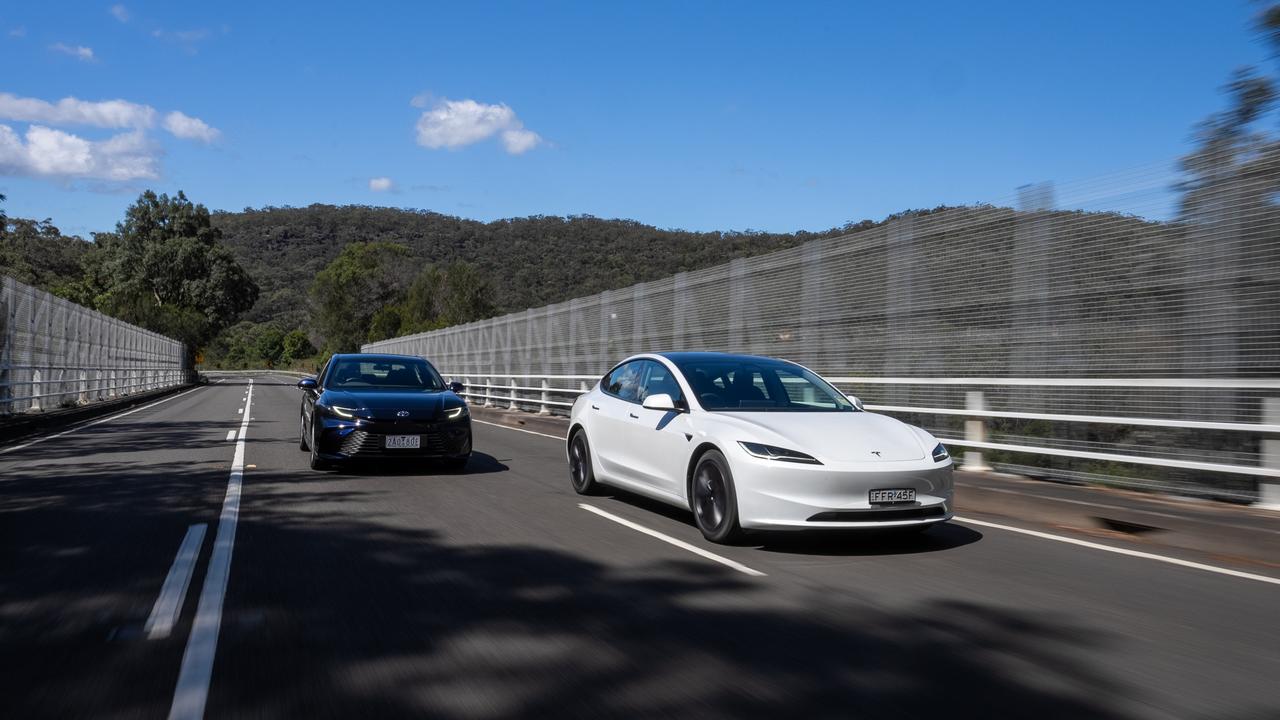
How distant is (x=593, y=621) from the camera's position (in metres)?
5.31

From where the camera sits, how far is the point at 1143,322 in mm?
10055

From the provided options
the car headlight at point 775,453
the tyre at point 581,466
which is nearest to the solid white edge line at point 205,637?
the tyre at point 581,466

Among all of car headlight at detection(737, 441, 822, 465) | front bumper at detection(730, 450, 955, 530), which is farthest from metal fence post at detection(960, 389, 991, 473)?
car headlight at detection(737, 441, 822, 465)

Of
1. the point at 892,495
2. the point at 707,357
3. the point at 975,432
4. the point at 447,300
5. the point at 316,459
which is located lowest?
the point at 316,459

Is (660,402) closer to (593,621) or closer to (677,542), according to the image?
(677,542)

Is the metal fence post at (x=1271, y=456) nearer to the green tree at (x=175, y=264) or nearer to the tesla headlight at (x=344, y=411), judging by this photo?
the tesla headlight at (x=344, y=411)

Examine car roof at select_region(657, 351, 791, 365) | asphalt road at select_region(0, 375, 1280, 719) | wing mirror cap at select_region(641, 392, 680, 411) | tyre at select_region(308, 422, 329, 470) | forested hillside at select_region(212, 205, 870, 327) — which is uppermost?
forested hillside at select_region(212, 205, 870, 327)

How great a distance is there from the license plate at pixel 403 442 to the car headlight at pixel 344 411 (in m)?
0.50

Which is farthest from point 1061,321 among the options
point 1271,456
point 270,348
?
point 270,348

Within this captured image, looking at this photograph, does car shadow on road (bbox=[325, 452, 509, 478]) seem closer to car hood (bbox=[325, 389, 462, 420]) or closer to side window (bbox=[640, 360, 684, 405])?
car hood (bbox=[325, 389, 462, 420])

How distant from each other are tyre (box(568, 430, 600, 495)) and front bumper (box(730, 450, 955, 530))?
3.11 m

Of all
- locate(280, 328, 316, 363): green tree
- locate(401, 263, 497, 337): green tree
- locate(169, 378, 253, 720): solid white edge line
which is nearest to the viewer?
locate(169, 378, 253, 720): solid white edge line

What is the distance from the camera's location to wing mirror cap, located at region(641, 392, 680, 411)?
8289mm

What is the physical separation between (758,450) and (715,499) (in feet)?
2.06
